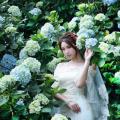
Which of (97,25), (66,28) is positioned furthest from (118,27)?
(66,28)

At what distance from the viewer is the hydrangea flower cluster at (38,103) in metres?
4.11

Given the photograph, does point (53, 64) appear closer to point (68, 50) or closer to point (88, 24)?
point (68, 50)

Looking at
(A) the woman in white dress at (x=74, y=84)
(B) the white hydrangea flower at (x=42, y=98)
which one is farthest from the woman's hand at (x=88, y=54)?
(B) the white hydrangea flower at (x=42, y=98)

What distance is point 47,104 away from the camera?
420 cm

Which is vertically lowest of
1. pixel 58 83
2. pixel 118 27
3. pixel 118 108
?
pixel 118 108

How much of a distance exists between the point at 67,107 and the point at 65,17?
215 centimetres

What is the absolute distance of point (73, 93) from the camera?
4.66 meters

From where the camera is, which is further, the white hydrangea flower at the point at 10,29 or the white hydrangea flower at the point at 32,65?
the white hydrangea flower at the point at 10,29

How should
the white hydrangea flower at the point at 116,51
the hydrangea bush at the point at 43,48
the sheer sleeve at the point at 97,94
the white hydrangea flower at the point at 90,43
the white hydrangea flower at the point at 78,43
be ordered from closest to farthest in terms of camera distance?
the hydrangea bush at the point at 43,48
the white hydrangea flower at the point at 90,43
the white hydrangea flower at the point at 78,43
the sheer sleeve at the point at 97,94
the white hydrangea flower at the point at 116,51

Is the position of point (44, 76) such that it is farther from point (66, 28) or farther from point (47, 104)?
point (66, 28)

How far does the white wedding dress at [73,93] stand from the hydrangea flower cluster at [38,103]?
48cm

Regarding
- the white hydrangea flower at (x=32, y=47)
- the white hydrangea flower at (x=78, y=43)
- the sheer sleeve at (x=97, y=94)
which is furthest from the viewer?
the sheer sleeve at (x=97, y=94)

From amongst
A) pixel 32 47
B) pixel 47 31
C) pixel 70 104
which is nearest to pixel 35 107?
pixel 70 104

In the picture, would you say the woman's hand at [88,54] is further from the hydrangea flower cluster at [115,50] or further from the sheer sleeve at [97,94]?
the hydrangea flower cluster at [115,50]
